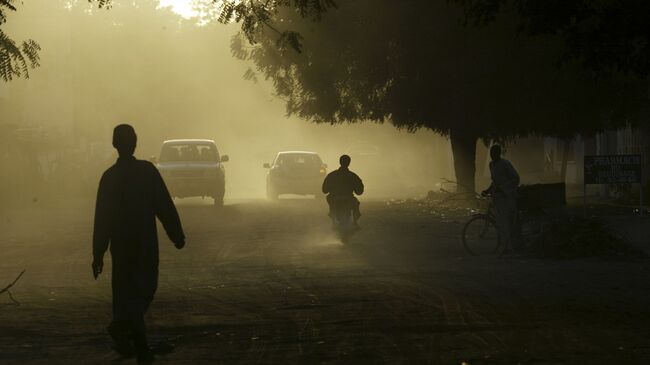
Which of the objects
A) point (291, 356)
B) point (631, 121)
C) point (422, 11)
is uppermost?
point (422, 11)

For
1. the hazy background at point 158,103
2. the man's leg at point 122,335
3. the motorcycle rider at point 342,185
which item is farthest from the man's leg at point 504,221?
the hazy background at point 158,103

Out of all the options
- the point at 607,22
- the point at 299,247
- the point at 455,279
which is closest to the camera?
the point at 607,22

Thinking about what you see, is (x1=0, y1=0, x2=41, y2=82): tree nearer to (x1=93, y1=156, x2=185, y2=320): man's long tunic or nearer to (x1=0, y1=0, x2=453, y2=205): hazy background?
(x1=93, y1=156, x2=185, y2=320): man's long tunic

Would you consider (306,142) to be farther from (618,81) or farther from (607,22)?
(607,22)

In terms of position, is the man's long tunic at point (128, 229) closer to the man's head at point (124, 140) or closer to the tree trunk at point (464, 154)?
Result: the man's head at point (124, 140)

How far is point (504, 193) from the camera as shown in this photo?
20375mm

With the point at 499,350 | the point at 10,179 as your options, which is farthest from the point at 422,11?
the point at 499,350

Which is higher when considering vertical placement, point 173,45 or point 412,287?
point 173,45

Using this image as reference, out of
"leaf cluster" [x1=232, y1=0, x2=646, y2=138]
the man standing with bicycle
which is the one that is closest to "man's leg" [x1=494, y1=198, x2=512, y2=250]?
the man standing with bicycle

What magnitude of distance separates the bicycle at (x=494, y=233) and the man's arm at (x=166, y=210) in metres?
10.6

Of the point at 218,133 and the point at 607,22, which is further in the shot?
the point at 218,133

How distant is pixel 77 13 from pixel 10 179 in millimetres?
50261

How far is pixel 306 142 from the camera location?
107m

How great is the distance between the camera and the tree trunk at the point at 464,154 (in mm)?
38156
